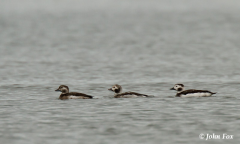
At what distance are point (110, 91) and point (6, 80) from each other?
22.8 ft

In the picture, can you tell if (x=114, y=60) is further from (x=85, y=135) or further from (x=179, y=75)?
(x=85, y=135)

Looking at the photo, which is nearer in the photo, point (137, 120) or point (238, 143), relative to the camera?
point (238, 143)

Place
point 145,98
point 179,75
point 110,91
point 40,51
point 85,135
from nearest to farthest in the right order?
point 85,135
point 145,98
point 110,91
point 179,75
point 40,51

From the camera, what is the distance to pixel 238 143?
17594 mm

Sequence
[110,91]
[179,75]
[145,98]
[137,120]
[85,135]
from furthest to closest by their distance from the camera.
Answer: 1. [179,75]
2. [110,91]
3. [145,98]
4. [137,120]
5. [85,135]

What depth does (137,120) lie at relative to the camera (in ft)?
69.0

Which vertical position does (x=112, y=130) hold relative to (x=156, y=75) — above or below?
below

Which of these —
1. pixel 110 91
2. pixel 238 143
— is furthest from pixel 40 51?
pixel 238 143

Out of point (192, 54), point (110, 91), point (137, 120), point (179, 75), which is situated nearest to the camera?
point (137, 120)

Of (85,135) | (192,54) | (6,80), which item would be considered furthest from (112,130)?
(192,54)

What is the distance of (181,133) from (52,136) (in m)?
3.95

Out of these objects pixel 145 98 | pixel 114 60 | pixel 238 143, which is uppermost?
pixel 114 60

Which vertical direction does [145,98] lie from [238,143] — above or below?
above

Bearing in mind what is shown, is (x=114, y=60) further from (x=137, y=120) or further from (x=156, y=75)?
(x=137, y=120)
